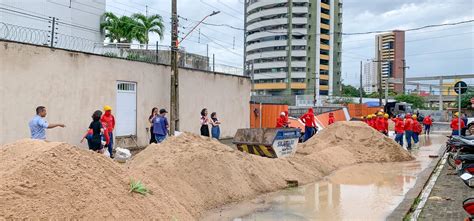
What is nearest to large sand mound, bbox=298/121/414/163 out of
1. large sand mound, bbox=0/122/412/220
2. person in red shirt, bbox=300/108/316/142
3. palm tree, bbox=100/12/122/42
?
person in red shirt, bbox=300/108/316/142

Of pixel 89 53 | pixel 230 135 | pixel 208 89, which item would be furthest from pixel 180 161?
pixel 230 135

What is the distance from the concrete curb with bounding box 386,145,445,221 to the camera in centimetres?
764

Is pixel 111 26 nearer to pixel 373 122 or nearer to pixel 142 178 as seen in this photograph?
pixel 373 122

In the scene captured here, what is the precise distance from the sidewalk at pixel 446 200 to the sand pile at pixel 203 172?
3164mm

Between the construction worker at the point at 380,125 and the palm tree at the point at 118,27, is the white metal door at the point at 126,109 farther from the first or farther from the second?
the palm tree at the point at 118,27

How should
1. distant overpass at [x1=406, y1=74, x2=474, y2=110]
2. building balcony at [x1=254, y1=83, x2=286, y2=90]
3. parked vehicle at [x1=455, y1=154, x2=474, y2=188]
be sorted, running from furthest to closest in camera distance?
building balcony at [x1=254, y1=83, x2=286, y2=90]
distant overpass at [x1=406, y1=74, x2=474, y2=110]
parked vehicle at [x1=455, y1=154, x2=474, y2=188]

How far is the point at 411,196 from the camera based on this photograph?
30.7ft

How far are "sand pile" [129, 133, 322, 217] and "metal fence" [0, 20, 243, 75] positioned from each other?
231 inches

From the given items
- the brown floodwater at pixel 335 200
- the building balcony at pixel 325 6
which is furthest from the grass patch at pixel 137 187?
the building balcony at pixel 325 6

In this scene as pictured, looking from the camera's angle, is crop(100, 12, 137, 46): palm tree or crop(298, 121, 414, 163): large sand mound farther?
crop(100, 12, 137, 46): palm tree

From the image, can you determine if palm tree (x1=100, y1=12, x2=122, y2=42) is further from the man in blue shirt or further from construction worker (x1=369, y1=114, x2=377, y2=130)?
the man in blue shirt

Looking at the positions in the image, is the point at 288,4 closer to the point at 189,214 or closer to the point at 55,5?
the point at 55,5

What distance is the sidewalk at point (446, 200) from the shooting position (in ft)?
24.6

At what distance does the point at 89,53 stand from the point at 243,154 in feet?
23.2
